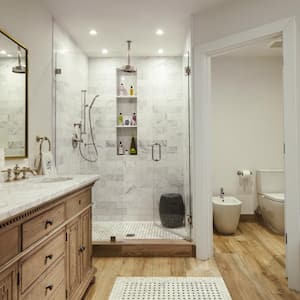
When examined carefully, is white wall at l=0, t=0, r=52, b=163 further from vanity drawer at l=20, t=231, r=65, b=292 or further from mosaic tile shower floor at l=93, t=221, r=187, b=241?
mosaic tile shower floor at l=93, t=221, r=187, b=241

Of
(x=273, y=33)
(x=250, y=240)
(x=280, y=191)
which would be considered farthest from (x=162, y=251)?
(x=273, y=33)

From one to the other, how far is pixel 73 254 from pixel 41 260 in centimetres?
53

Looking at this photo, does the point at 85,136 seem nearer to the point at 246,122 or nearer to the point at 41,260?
the point at 246,122

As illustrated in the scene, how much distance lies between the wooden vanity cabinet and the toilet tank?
9.14ft

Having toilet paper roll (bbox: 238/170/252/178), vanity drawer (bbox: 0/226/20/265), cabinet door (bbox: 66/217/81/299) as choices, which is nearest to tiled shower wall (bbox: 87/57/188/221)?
toilet paper roll (bbox: 238/170/252/178)

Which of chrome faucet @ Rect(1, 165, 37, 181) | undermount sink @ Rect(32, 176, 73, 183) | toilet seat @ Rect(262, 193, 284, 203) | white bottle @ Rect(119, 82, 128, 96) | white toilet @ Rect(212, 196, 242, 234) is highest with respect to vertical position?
white bottle @ Rect(119, 82, 128, 96)

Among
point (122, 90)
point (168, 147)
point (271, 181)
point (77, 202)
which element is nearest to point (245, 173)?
point (271, 181)

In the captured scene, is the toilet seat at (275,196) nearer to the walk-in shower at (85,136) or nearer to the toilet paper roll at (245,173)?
the toilet paper roll at (245,173)

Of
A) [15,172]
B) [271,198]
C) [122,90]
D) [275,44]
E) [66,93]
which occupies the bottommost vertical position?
[271,198]

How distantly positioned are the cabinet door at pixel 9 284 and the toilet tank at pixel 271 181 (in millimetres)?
3654

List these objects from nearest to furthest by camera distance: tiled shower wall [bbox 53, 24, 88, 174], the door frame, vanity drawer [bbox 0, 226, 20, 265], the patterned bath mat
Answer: vanity drawer [bbox 0, 226, 20, 265]
the patterned bath mat
the door frame
tiled shower wall [bbox 53, 24, 88, 174]

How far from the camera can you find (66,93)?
3424 millimetres

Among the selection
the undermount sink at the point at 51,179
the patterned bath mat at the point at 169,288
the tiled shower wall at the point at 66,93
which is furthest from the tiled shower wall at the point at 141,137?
the undermount sink at the point at 51,179

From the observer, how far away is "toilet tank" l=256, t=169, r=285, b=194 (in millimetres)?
4102
